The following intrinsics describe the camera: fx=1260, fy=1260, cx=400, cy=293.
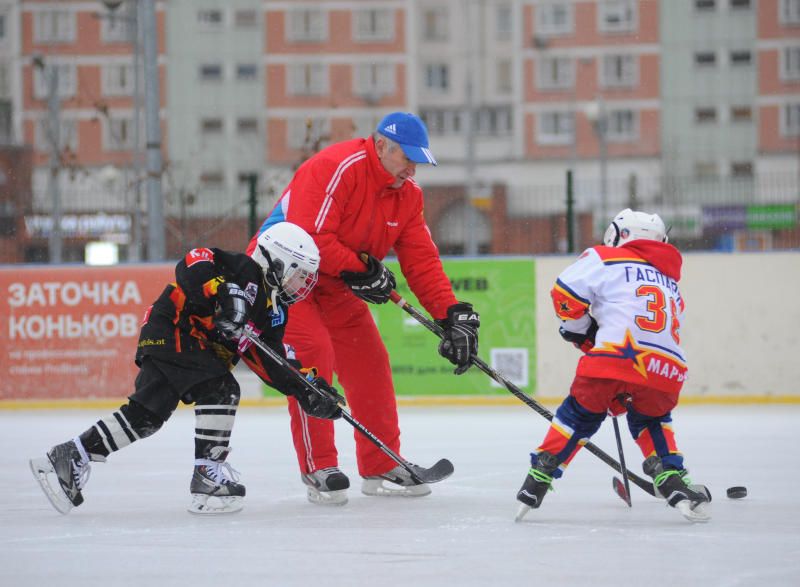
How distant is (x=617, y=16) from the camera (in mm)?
35312

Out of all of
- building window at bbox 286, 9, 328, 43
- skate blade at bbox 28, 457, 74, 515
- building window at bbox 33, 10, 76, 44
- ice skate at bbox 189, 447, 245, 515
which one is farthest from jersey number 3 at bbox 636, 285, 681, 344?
building window at bbox 33, 10, 76, 44

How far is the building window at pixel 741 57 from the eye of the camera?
35.5m

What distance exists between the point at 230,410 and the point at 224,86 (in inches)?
1261

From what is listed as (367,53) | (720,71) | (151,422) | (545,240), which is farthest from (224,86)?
(151,422)

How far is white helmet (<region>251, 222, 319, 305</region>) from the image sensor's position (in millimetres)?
4340

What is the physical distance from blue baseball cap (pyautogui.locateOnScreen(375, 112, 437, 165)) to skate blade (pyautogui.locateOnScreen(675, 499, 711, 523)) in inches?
59.8

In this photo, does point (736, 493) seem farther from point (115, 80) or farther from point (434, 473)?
point (115, 80)

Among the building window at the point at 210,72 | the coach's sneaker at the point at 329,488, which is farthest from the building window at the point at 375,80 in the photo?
the coach's sneaker at the point at 329,488

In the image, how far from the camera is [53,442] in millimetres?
6664

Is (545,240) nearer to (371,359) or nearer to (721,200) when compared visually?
(721,200)

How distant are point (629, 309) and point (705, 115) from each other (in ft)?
107

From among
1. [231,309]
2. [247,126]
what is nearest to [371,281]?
[231,309]

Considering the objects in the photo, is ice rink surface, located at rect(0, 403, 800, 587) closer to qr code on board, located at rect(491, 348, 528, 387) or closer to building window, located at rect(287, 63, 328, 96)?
qr code on board, located at rect(491, 348, 528, 387)

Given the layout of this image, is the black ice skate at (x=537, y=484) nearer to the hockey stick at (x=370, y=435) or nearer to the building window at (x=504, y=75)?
the hockey stick at (x=370, y=435)
